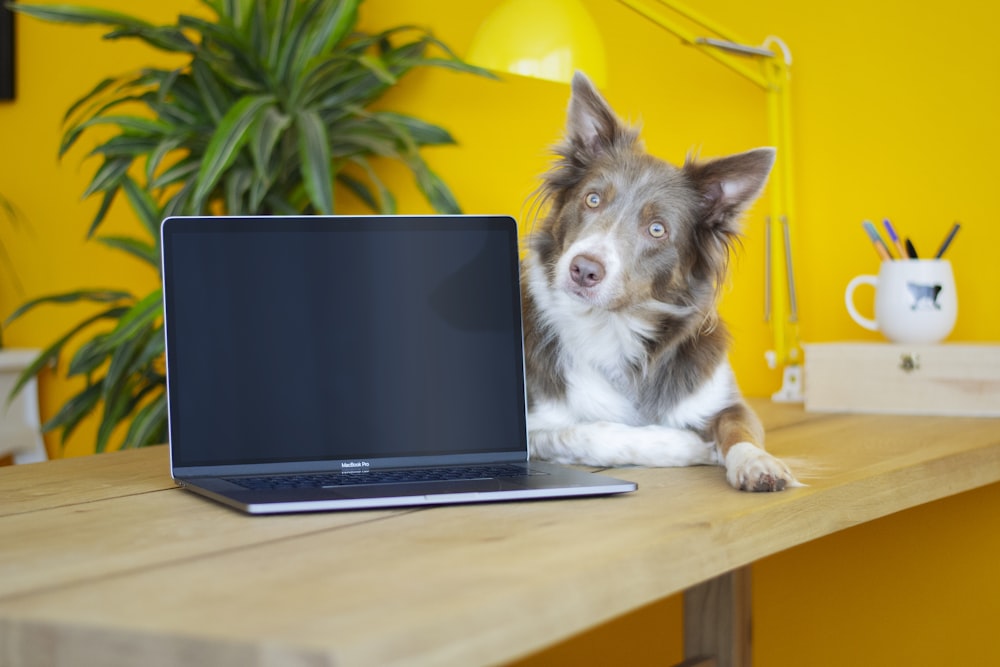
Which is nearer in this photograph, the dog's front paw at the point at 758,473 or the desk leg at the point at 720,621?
the dog's front paw at the point at 758,473

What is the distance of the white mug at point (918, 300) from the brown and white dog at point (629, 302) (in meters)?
0.47

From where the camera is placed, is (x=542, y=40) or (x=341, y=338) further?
(x=542, y=40)

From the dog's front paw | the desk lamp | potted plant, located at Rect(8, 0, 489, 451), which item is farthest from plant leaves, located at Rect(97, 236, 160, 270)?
the dog's front paw

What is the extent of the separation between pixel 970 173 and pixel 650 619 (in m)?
1.08

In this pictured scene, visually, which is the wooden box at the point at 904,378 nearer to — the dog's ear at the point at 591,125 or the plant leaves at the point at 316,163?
the dog's ear at the point at 591,125

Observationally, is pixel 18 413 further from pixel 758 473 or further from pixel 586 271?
pixel 758 473

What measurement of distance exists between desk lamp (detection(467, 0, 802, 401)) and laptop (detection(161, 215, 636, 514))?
479mm

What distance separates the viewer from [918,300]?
5.65 feet

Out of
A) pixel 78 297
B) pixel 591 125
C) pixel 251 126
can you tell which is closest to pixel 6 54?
pixel 78 297

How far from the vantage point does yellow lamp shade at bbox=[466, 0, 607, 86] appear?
5.27 feet

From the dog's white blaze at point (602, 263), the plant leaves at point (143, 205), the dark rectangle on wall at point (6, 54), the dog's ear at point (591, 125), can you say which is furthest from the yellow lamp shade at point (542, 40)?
the dark rectangle on wall at point (6, 54)

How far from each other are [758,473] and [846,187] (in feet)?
3.52

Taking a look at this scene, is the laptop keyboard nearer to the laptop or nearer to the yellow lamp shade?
the laptop

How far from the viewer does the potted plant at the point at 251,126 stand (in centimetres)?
235
